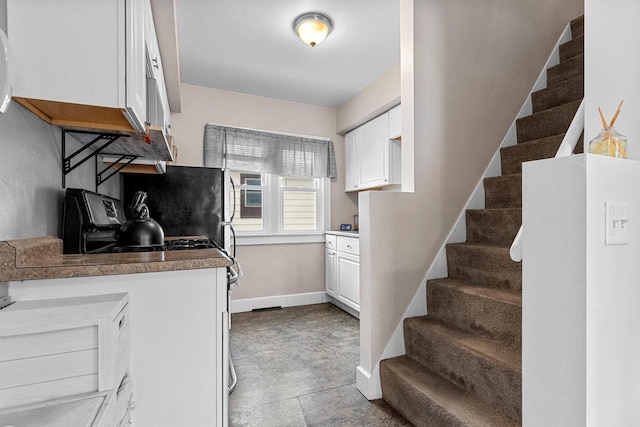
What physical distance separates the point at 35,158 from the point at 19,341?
2.30ft

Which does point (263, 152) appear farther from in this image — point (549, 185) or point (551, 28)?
point (549, 185)

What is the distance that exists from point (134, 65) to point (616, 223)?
1627 mm

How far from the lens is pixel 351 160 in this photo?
4121 mm

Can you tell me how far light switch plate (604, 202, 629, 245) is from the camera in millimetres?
874

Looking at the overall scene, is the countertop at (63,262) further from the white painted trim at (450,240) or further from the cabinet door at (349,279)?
the cabinet door at (349,279)

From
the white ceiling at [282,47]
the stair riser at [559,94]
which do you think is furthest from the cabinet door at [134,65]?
the stair riser at [559,94]

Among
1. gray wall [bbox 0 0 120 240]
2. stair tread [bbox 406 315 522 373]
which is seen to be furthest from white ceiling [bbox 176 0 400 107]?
stair tread [bbox 406 315 522 373]

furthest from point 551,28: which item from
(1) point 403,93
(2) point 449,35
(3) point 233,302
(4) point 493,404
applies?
(3) point 233,302

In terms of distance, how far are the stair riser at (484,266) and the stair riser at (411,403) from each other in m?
0.75

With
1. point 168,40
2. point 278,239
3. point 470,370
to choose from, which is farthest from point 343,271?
point 168,40

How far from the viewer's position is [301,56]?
2.95 m

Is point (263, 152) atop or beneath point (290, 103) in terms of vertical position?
beneath

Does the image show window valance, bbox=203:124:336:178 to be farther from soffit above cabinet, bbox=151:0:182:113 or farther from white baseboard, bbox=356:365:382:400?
white baseboard, bbox=356:365:382:400

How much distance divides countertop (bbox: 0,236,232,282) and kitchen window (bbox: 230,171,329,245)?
2.63 meters
